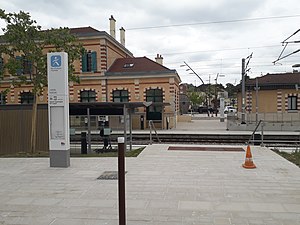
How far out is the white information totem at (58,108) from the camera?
973 cm

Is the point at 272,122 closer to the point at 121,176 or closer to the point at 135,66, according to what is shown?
the point at 135,66

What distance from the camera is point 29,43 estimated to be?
12734mm

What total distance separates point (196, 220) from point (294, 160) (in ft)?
23.9

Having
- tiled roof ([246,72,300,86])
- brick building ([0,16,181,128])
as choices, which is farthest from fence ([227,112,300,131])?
tiled roof ([246,72,300,86])

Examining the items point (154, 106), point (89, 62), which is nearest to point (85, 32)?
point (89, 62)

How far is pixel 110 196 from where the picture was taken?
6477 millimetres

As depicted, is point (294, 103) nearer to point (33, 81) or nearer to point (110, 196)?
point (33, 81)

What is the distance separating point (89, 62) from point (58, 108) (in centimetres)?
2281

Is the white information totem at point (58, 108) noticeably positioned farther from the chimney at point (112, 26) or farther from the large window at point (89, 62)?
the chimney at point (112, 26)

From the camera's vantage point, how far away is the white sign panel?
9719 millimetres

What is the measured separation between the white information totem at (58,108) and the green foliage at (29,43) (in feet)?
11.6

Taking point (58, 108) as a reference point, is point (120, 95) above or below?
above

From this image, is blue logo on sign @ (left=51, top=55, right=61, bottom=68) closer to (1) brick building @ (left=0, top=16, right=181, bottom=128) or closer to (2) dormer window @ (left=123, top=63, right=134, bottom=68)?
(1) brick building @ (left=0, top=16, right=181, bottom=128)

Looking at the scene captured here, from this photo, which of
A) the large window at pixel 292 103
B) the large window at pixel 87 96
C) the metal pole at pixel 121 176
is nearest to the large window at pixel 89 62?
the large window at pixel 87 96
